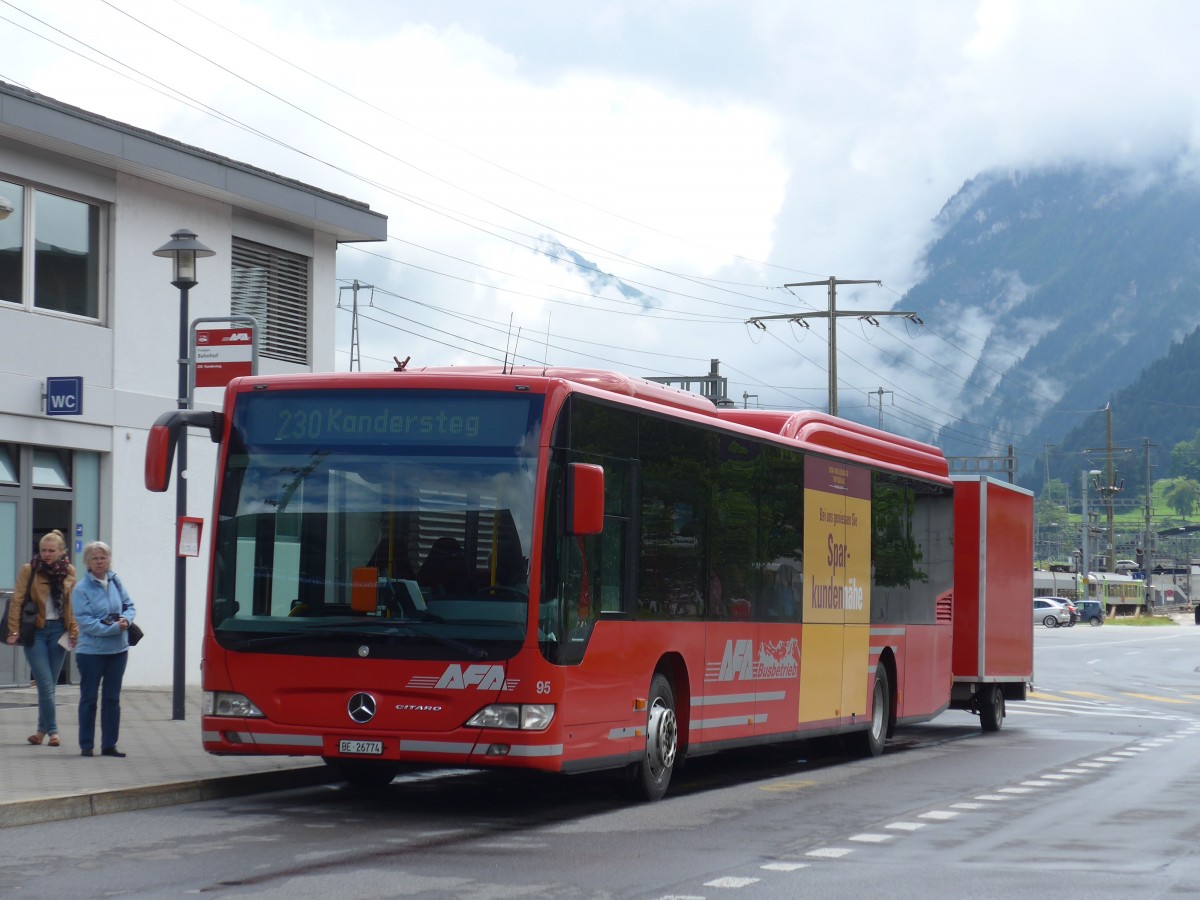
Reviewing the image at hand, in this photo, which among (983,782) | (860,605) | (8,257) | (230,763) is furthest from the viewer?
(8,257)

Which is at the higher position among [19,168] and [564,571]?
[19,168]

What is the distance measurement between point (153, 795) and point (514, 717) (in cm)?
267

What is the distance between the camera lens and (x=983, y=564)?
73.3 ft

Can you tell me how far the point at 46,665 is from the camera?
14906 mm

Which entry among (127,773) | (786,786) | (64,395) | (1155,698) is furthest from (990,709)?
(127,773)

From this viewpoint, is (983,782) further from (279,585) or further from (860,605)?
(279,585)

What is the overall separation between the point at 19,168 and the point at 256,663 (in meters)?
11.3

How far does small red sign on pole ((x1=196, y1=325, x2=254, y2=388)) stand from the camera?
17.5 m

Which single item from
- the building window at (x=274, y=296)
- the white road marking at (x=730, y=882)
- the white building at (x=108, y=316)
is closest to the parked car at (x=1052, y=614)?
the building window at (x=274, y=296)

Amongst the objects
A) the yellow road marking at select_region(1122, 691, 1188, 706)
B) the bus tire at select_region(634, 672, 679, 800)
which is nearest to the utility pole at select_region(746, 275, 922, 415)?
the yellow road marking at select_region(1122, 691, 1188, 706)

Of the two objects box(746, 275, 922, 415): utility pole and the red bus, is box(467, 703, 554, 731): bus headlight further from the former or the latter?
box(746, 275, 922, 415): utility pole

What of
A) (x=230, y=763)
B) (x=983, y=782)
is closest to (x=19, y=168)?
(x=230, y=763)

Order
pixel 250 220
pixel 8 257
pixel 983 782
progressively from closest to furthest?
pixel 983 782, pixel 8 257, pixel 250 220

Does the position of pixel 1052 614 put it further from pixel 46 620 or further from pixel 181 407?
pixel 46 620
